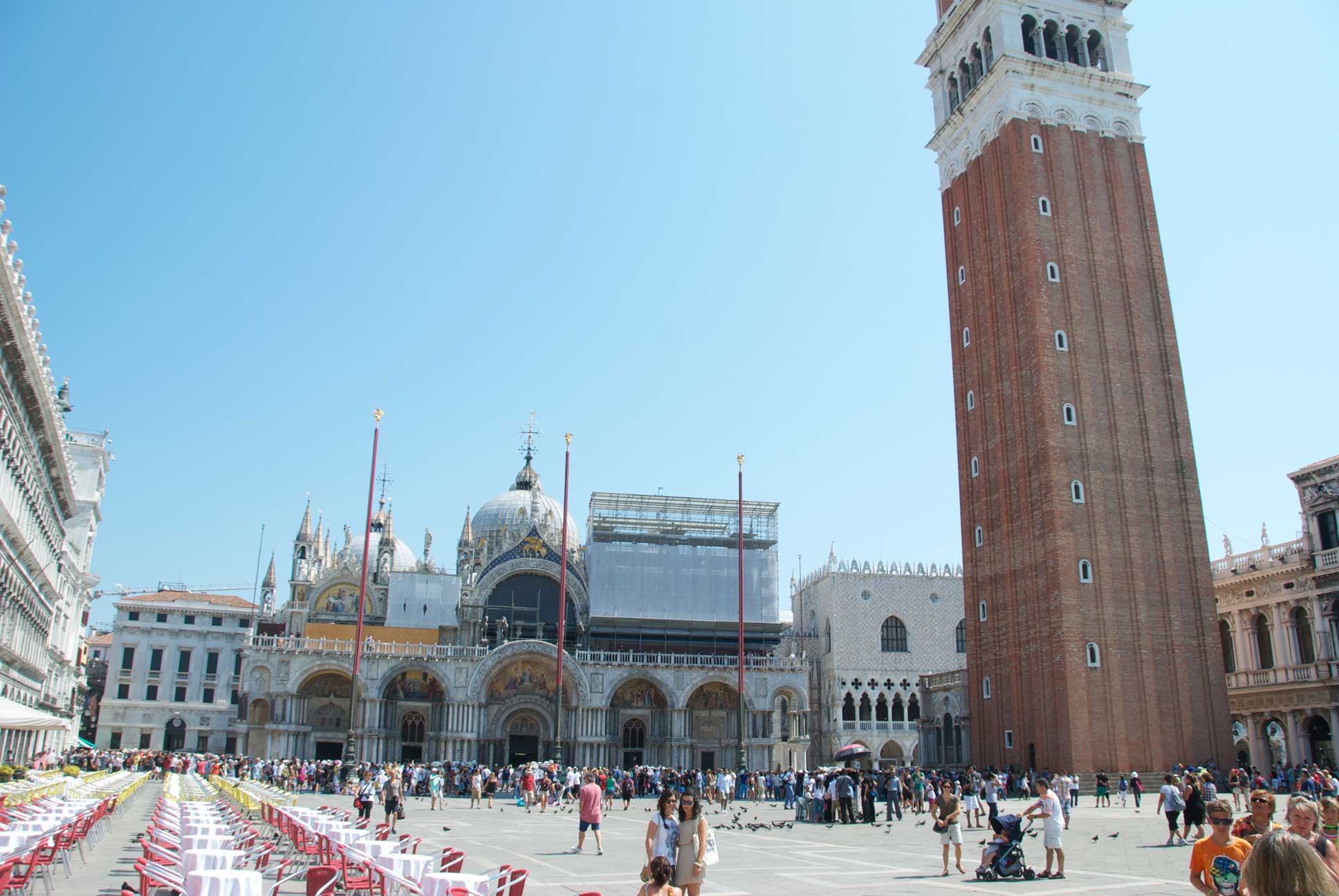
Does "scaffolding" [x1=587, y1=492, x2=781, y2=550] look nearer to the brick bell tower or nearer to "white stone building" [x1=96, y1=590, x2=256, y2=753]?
the brick bell tower

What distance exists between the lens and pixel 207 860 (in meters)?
9.06

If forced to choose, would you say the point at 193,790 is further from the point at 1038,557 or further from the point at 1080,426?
the point at 1080,426

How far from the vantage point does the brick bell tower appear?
111 ft

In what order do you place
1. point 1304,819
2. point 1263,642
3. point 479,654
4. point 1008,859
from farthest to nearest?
point 479,654, point 1263,642, point 1008,859, point 1304,819

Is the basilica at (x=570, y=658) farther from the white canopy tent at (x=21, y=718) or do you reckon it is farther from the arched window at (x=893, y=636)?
the white canopy tent at (x=21, y=718)

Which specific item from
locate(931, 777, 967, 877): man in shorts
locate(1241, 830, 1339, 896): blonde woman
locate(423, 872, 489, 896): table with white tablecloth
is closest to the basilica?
locate(931, 777, 967, 877): man in shorts

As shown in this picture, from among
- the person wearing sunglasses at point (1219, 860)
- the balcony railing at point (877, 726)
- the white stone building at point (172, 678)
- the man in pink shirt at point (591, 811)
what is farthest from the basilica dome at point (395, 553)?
the person wearing sunglasses at point (1219, 860)

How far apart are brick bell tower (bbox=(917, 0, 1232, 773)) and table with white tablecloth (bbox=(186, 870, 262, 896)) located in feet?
96.6

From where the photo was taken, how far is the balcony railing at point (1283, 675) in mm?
35938

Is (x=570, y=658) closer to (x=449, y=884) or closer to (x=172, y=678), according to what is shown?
(x=172, y=678)

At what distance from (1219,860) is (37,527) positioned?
124 ft

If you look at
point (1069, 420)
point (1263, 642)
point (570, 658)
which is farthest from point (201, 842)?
point (1263, 642)

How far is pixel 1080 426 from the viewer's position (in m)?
35.9

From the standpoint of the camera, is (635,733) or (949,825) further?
(635,733)
